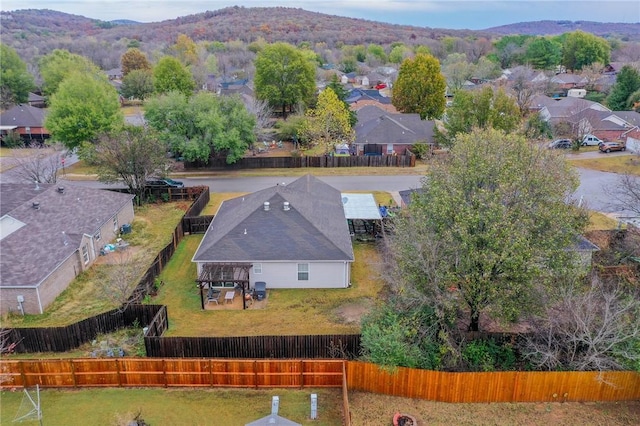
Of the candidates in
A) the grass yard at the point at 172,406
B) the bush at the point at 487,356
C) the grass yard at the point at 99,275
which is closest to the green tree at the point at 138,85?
the grass yard at the point at 99,275

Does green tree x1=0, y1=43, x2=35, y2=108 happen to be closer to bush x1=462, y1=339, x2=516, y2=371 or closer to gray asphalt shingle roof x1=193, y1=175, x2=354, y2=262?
gray asphalt shingle roof x1=193, y1=175, x2=354, y2=262

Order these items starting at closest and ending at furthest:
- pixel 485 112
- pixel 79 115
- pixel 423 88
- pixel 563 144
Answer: pixel 485 112
pixel 79 115
pixel 563 144
pixel 423 88

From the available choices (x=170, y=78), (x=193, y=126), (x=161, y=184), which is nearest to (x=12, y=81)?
(x=170, y=78)

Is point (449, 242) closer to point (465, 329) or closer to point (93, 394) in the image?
point (465, 329)

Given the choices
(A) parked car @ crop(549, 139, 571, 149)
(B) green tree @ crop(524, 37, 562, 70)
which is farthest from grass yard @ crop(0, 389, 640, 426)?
(B) green tree @ crop(524, 37, 562, 70)

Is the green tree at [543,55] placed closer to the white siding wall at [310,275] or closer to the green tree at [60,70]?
the green tree at [60,70]

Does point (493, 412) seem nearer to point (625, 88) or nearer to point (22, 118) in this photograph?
point (22, 118)
